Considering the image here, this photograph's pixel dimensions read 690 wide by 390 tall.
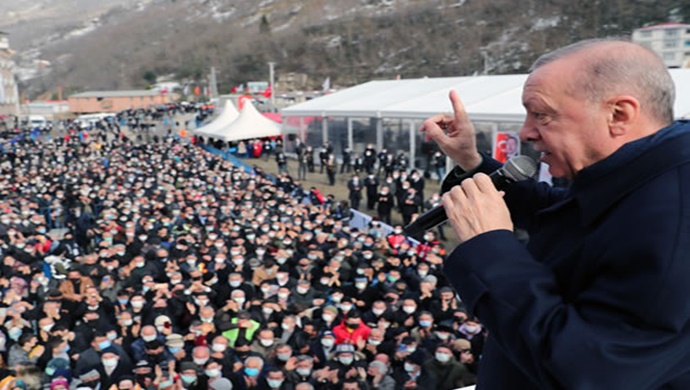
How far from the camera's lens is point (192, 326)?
6.43m

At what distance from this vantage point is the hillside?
83.8 m

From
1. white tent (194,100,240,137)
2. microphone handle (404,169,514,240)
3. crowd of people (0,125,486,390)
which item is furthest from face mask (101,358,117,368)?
white tent (194,100,240,137)

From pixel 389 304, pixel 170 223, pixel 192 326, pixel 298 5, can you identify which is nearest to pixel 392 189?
pixel 170 223

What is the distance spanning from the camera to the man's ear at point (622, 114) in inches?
39.5

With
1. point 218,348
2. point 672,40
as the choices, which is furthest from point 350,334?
point 672,40

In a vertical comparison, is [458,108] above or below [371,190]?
above

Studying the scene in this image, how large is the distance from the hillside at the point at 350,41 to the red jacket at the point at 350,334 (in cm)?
7568

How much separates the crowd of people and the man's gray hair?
3.40m

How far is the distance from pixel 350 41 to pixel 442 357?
335 feet

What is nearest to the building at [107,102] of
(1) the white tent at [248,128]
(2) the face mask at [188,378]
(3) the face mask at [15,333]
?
(1) the white tent at [248,128]

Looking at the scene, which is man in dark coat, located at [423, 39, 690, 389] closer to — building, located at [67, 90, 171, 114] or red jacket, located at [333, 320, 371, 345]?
red jacket, located at [333, 320, 371, 345]

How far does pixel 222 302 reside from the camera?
7.64 metres

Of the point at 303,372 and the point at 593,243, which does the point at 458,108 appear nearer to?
the point at 593,243

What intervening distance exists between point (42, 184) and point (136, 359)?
14.0 m
